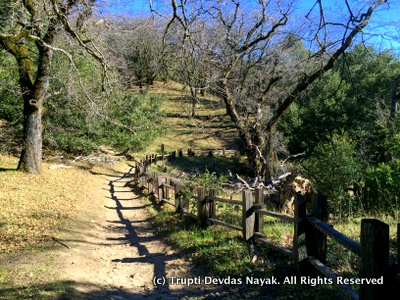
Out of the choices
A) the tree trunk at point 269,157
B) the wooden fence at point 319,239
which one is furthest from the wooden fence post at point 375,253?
the tree trunk at point 269,157

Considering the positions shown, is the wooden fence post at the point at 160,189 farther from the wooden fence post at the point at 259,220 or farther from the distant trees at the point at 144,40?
the wooden fence post at the point at 259,220

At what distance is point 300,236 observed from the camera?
173 inches

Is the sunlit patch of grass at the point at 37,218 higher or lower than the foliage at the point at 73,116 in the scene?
lower

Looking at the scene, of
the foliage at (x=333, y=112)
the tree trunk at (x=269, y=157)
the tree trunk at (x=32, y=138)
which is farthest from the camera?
the foliage at (x=333, y=112)

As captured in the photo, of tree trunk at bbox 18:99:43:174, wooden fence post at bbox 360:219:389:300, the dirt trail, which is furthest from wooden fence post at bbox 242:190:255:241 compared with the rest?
tree trunk at bbox 18:99:43:174

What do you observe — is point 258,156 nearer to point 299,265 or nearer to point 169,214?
point 169,214

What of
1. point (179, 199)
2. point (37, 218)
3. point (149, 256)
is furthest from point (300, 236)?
point (37, 218)

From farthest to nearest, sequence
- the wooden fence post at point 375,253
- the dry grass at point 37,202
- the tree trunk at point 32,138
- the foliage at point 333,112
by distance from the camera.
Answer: the foliage at point 333,112
the tree trunk at point 32,138
the dry grass at point 37,202
the wooden fence post at point 375,253

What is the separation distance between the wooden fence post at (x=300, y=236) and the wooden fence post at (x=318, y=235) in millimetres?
65

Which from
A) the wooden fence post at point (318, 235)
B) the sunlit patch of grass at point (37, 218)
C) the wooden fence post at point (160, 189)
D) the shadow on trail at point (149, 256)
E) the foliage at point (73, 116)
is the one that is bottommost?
the shadow on trail at point (149, 256)

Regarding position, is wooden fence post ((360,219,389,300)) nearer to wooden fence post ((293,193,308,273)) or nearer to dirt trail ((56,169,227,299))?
wooden fence post ((293,193,308,273))

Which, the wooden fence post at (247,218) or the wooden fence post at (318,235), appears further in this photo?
the wooden fence post at (247,218)

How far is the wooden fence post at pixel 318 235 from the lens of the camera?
4.25 meters

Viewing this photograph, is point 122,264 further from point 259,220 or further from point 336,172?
point 336,172
